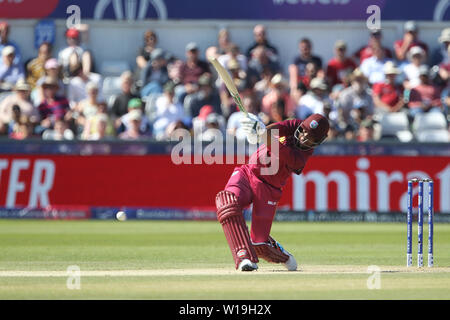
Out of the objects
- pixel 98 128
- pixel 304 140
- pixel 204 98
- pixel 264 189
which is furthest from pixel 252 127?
pixel 204 98

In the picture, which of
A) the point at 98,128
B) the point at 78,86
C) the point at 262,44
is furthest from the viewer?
the point at 262,44

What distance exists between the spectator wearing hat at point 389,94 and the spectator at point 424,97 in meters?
0.23

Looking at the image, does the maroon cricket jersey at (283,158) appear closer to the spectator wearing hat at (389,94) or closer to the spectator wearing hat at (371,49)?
the spectator wearing hat at (389,94)

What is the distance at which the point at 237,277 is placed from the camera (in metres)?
8.65

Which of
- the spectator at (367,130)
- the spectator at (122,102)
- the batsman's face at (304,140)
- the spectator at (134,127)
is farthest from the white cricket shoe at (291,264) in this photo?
the spectator at (122,102)

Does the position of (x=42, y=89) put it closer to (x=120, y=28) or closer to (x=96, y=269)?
(x=120, y=28)

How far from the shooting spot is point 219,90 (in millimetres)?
18516

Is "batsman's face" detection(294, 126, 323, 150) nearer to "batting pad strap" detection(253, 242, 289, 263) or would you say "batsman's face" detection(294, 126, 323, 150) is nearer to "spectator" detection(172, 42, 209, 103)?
"batting pad strap" detection(253, 242, 289, 263)

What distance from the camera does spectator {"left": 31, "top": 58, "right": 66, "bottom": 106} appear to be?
1814cm

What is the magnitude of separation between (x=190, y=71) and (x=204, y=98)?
1133 mm

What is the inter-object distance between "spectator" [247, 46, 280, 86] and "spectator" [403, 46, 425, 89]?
8.71 ft

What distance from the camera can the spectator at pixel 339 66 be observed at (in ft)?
62.4

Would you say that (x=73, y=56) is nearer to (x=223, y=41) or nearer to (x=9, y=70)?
(x=9, y=70)

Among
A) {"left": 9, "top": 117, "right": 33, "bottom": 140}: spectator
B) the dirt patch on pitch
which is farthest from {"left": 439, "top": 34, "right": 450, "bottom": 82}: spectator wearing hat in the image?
the dirt patch on pitch
